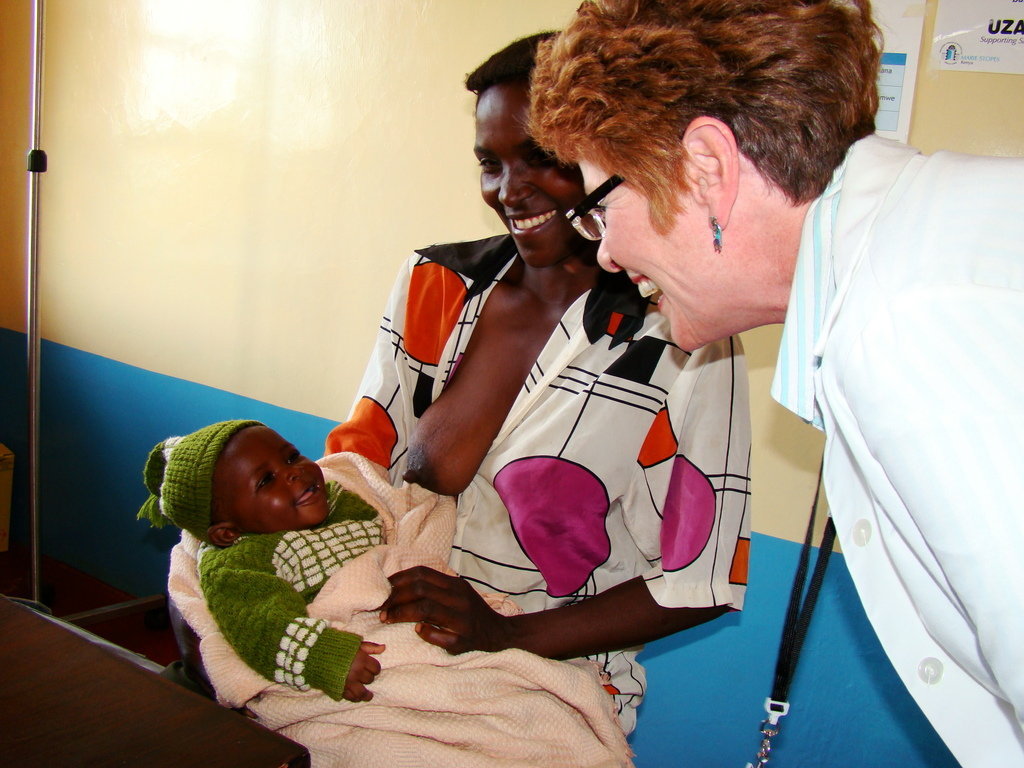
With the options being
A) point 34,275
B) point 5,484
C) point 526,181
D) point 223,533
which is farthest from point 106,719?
point 5,484

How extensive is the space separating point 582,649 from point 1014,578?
904mm

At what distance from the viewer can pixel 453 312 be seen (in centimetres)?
172

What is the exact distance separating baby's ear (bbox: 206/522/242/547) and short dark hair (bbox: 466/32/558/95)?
102 centimetres

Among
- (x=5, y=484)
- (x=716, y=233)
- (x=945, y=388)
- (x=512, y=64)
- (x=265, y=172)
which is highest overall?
(x=512, y=64)

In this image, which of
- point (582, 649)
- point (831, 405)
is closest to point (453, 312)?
point (582, 649)

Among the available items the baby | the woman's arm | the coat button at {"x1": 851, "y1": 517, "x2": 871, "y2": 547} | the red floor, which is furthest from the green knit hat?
the red floor

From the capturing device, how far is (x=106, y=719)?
853 mm

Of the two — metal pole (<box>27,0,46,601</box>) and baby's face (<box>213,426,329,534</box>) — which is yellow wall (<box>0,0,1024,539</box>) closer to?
metal pole (<box>27,0,46,601</box>)

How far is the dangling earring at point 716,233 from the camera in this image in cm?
95

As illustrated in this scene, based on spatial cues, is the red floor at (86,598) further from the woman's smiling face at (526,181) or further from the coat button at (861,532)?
the coat button at (861,532)

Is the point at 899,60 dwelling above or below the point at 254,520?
above

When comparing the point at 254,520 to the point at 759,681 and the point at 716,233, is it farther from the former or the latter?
the point at 759,681

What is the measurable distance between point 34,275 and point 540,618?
2.15 m

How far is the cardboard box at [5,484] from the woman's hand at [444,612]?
10.4ft
